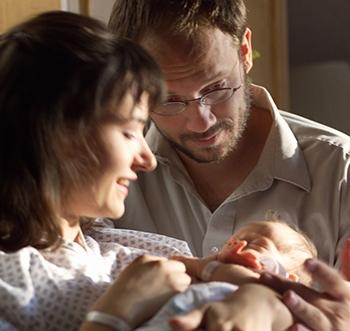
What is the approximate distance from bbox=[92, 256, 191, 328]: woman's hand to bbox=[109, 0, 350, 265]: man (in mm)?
610

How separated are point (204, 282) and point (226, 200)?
1.98 ft

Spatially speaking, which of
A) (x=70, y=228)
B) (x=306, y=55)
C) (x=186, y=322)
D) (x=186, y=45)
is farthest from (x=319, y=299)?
(x=306, y=55)

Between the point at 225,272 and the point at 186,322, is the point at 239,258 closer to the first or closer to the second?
the point at 225,272

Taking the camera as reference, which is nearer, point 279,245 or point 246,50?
point 279,245

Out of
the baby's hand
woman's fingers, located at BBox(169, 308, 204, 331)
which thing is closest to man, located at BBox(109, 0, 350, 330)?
the baby's hand

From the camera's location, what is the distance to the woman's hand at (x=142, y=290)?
44.8 inches

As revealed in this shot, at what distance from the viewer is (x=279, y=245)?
56.3 inches

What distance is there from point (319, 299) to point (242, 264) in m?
0.13

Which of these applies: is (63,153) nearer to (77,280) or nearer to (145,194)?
(77,280)

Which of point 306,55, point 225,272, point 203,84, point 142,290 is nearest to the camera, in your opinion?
point 142,290

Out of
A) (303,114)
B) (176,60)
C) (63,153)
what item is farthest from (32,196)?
(303,114)

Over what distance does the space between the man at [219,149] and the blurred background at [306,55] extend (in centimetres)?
107

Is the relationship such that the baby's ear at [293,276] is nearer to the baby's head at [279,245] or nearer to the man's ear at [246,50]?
the baby's head at [279,245]

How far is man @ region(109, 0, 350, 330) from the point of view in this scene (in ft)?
5.85
